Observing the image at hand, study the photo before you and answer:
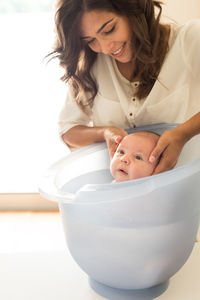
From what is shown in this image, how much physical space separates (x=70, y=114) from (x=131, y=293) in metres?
0.61

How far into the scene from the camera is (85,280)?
45.1 inches

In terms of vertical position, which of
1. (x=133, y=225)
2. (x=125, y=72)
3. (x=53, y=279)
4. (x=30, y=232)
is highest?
(x=125, y=72)

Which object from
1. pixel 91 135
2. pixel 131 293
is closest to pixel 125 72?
pixel 91 135

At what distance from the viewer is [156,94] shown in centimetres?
115

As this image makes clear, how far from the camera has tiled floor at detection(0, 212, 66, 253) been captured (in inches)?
61.3

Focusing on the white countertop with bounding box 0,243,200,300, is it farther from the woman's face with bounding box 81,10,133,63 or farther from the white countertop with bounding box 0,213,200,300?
the woman's face with bounding box 81,10,133,63

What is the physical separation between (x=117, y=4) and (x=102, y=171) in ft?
1.74

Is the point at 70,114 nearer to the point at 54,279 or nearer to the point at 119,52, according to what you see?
the point at 119,52

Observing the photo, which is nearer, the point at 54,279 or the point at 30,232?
the point at 54,279

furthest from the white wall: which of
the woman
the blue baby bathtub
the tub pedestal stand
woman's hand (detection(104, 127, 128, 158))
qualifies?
the tub pedestal stand

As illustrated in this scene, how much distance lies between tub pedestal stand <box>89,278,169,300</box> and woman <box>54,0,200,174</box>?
13.7 inches

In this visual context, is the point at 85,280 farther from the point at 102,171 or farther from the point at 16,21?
the point at 16,21

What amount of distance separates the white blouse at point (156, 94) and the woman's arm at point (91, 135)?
0.03 meters

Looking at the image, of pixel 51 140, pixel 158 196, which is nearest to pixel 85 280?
pixel 158 196
